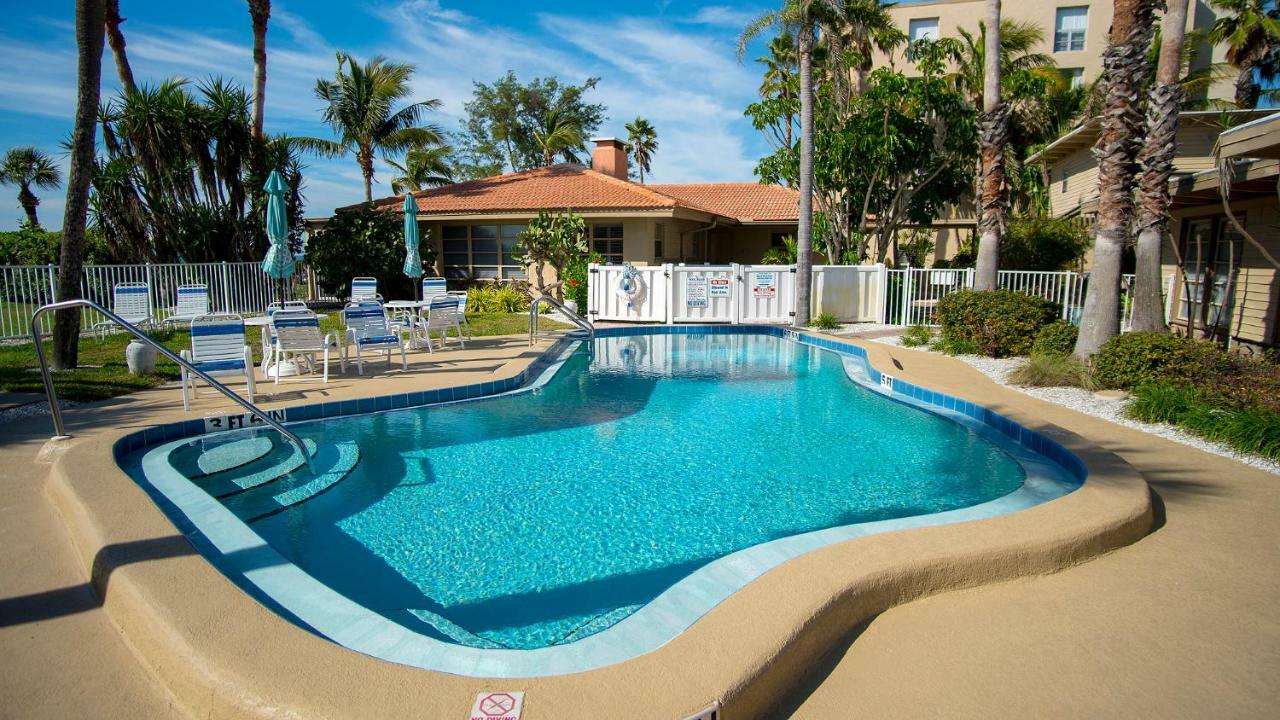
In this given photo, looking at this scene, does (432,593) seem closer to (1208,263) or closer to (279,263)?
(279,263)

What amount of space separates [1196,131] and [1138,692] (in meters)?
18.5

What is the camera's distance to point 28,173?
3731 cm

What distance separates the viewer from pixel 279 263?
1272 centimetres

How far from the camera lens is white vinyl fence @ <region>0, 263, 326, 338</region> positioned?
12.4 metres

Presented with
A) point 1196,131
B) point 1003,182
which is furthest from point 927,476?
point 1196,131

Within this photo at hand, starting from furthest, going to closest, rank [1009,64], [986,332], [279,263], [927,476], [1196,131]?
[1009,64], [1196,131], [279,263], [986,332], [927,476]

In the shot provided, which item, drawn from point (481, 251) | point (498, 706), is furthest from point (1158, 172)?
point (481, 251)

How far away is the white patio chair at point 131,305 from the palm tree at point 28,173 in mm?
31850

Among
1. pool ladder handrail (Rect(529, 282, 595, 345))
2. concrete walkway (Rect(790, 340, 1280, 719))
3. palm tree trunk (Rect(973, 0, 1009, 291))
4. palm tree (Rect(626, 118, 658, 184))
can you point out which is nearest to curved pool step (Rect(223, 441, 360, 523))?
concrete walkway (Rect(790, 340, 1280, 719))

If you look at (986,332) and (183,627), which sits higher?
(986,332)

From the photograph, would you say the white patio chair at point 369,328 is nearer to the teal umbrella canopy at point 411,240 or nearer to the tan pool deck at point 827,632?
the tan pool deck at point 827,632

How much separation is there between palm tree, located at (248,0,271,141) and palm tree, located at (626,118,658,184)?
77.2 ft

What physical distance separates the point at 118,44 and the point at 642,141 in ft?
92.5

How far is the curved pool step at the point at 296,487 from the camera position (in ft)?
18.1
